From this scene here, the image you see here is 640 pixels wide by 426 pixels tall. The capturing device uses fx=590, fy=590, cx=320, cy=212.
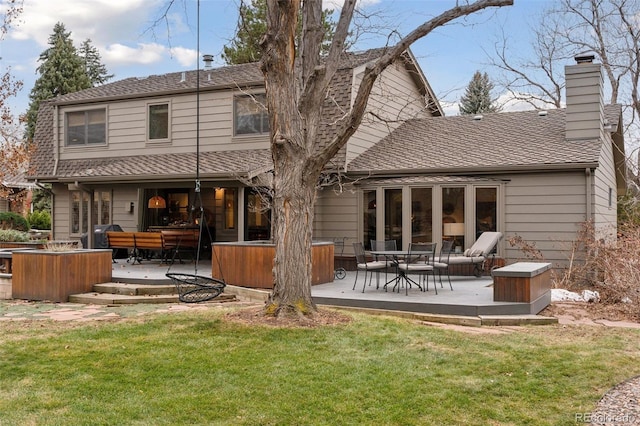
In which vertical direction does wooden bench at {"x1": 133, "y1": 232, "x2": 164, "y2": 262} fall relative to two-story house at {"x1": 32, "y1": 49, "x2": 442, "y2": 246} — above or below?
below

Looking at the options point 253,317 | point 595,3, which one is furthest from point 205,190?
point 595,3

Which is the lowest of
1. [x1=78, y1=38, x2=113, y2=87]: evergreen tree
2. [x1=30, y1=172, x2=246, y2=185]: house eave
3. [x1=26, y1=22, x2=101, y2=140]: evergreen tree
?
[x1=30, y1=172, x2=246, y2=185]: house eave

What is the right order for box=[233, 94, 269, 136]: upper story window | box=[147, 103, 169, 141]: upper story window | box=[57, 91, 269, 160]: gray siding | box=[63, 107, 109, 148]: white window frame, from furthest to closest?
box=[63, 107, 109, 148]: white window frame < box=[147, 103, 169, 141]: upper story window < box=[57, 91, 269, 160]: gray siding < box=[233, 94, 269, 136]: upper story window

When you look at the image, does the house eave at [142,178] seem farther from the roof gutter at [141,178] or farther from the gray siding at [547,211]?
the gray siding at [547,211]

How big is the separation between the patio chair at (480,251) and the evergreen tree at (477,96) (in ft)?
68.1

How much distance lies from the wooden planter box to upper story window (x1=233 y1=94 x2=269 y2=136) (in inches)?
209

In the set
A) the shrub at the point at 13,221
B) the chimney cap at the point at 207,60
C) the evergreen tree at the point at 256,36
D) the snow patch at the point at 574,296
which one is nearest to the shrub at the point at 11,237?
the chimney cap at the point at 207,60

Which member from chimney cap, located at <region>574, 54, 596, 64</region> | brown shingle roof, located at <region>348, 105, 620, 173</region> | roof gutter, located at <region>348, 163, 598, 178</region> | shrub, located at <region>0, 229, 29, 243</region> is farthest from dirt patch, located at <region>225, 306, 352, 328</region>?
shrub, located at <region>0, 229, 29, 243</region>

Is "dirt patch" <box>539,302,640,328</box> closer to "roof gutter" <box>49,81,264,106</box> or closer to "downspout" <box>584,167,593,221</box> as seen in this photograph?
"downspout" <box>584,167,593,221</box>

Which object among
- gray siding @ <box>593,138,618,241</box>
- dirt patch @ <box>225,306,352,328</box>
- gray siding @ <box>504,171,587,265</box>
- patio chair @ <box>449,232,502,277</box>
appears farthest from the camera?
gray siding @ <box>593,138,618,241</box>

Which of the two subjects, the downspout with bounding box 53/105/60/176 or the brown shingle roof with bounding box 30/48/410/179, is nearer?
the brown shingle roof with bounding box 30/48/410/179

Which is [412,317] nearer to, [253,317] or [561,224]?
[253,317]

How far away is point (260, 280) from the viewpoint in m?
10.2

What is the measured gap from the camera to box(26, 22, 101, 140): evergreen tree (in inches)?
1372
